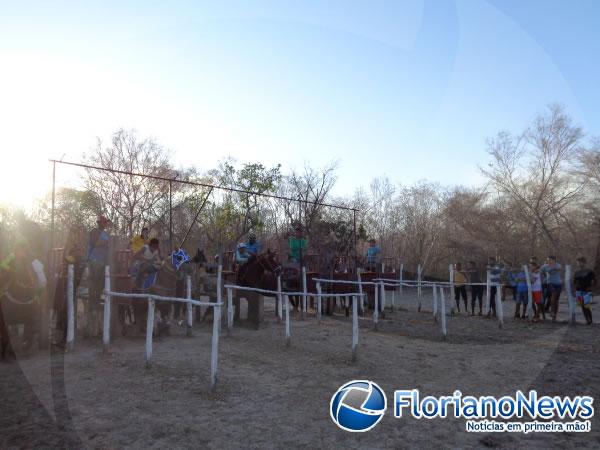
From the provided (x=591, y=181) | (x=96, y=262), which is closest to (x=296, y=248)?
(x=96, y=262)

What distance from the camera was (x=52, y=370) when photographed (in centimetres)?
666

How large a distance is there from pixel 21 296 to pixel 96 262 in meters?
1.39

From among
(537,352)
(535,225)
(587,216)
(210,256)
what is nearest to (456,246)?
(535,225)

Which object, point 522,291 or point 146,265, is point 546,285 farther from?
point 146,265

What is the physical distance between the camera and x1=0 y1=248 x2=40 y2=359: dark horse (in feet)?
25.3

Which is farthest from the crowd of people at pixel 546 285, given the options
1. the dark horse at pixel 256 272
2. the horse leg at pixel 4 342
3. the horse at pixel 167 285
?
the horse leg at pixel 4 342

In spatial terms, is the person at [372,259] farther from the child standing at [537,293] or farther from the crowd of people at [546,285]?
the child standing at [537,293]

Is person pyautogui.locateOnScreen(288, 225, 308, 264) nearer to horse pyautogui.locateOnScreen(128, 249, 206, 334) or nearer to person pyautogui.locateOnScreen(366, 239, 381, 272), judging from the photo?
person pyautogui.locateOnScreen(366, 239, 381, 272)

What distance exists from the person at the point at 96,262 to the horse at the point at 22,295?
90 cm

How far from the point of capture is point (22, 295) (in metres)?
7.95

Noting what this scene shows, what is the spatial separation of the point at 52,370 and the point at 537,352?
7.76m

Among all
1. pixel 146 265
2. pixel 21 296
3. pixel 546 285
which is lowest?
pixel 546 285

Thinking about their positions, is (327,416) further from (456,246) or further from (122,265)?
(456,246)

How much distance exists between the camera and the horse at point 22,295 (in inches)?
304
